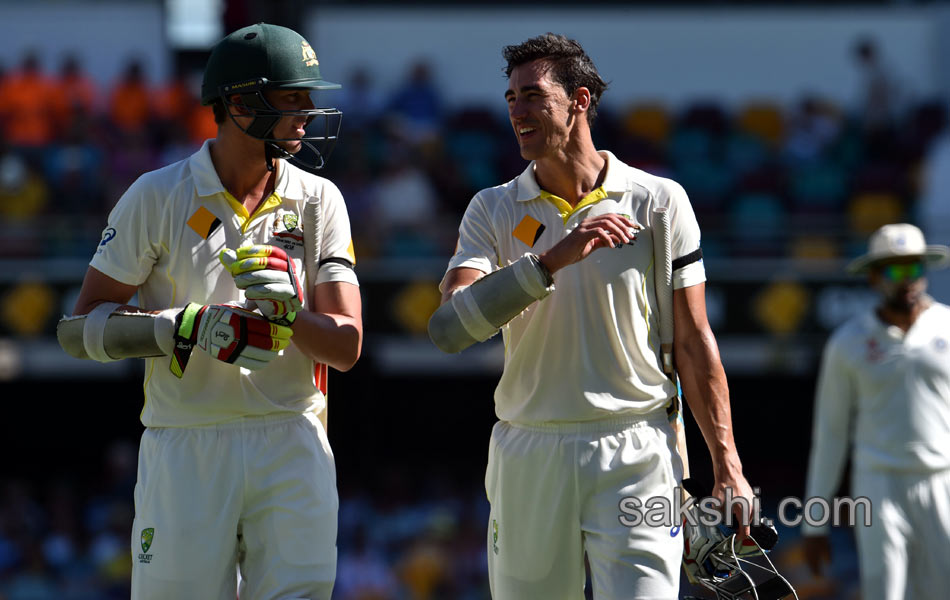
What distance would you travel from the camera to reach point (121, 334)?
4.17 m

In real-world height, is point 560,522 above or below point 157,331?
below

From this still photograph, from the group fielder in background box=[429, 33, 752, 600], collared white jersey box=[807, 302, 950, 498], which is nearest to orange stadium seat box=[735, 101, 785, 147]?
collared white jersey box=[807, 302, 950, 498]

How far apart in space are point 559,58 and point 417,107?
11.1m

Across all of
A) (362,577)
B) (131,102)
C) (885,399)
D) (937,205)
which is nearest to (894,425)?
(885,399)

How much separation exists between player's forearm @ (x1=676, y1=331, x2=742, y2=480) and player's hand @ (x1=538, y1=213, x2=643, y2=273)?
509mm

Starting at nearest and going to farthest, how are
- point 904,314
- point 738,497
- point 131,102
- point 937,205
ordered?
point 738,497 < point 904,314 < point 937,205 < point 131,102

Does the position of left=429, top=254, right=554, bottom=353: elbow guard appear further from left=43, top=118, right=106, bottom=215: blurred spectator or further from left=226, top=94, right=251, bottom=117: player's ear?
left=43, top=118, right=106, bottom=215: blurred spectator

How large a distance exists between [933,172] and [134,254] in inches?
425

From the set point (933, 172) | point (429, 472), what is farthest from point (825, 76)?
point (429, 472)

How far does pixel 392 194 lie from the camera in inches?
531

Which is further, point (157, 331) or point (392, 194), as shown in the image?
point (392, 194)

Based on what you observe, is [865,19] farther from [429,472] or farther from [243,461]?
[243,461]

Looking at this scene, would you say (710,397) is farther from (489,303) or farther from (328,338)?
(328,338)

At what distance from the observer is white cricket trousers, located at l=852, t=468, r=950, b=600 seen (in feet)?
21.1
